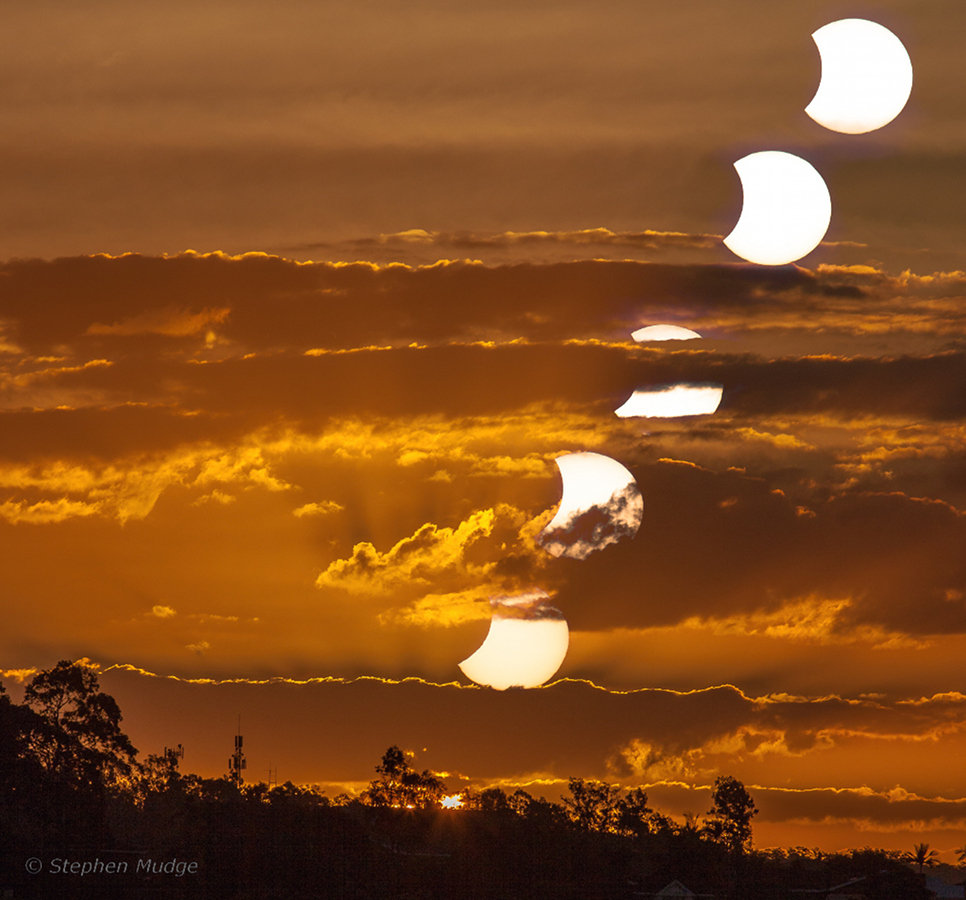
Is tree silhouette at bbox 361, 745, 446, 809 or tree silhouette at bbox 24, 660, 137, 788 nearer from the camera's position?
tree silhouette at bbox 24, 660, 137, 788

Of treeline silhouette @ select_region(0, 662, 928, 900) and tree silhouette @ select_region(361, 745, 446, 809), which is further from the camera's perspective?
tree silhouette @ select_region(361, 745, 446, 809)

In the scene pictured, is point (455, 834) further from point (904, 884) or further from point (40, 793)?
point (40, 793)

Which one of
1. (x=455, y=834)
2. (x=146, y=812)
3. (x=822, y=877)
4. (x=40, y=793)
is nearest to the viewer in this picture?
(x=40, y=793)

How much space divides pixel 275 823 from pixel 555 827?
45597 mm

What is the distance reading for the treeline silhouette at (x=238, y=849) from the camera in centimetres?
8612

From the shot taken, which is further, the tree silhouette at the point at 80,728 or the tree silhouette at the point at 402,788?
the tree silhouette at the point at 402,788

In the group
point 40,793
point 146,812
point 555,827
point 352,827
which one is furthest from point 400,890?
point 555,827

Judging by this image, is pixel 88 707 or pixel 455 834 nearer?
pixel 88 707

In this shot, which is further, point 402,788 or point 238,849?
point 402,788

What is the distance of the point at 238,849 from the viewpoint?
9044cm

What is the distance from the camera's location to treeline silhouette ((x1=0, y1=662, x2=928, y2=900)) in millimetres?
86125

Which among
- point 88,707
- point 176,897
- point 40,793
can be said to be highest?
point 88,707

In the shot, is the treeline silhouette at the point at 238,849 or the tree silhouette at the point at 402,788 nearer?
the treeline silhouette at the point at 238,849

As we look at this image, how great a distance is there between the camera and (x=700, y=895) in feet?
399
